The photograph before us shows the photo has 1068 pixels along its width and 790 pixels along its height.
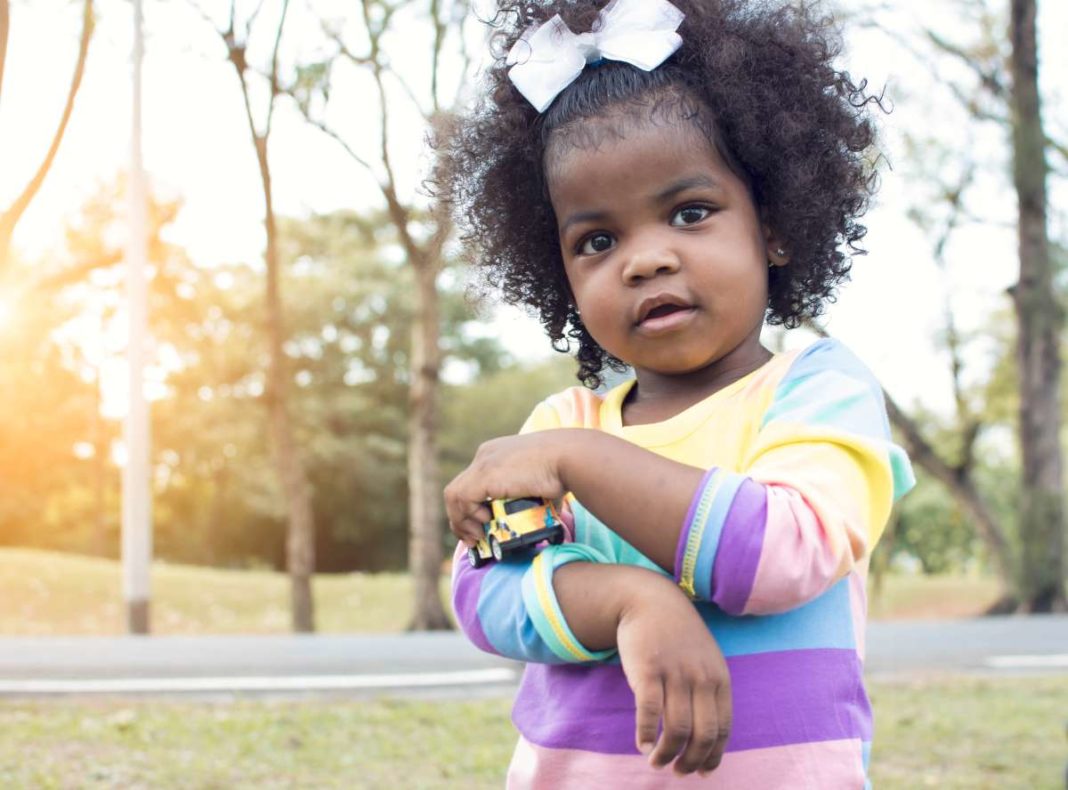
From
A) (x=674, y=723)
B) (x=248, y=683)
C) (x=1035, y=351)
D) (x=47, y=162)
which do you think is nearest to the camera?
(x=674, y=723)

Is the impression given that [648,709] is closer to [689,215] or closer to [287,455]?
[689,215]

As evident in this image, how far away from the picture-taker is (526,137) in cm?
171

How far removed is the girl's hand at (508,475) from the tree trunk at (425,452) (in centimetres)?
991

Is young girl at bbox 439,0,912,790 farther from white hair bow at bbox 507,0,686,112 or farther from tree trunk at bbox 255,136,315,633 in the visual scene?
tree trunk at bbox 255,136,315,633

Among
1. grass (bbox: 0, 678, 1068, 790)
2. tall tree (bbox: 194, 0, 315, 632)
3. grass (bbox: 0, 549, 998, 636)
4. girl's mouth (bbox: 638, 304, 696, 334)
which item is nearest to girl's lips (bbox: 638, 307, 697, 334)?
girl's mouth (bbox: 638, 304, 696, 334)

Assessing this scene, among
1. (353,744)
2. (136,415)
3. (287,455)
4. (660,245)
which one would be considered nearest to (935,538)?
(287,455)

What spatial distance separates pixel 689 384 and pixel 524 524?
1.18ft

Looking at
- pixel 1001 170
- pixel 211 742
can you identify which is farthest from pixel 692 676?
pixel 1001 170

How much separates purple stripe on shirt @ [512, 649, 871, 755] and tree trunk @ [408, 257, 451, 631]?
9.88 metres

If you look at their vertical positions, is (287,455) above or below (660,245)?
above

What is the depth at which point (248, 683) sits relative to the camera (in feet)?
19.6

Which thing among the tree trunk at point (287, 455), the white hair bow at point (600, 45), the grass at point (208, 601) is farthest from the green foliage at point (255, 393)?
the white hair bow at point (600, 45)

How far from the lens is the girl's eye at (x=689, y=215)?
146cm

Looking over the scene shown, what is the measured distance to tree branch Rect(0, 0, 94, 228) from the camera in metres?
3.62
